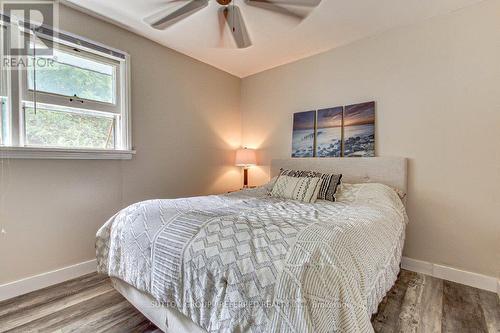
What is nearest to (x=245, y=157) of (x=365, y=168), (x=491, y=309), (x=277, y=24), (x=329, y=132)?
(x=329, y=132)

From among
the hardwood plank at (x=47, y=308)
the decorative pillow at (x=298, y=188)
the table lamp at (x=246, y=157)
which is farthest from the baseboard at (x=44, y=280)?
the table lamp at (x=246, y=157)

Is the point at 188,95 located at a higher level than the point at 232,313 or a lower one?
higher

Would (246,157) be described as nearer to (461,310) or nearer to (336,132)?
(336,132)

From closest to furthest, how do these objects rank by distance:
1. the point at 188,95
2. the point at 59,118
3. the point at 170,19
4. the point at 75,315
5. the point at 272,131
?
1. the point at 75,315
2. the point at 170,19
3. the point at 59,118
4. the point at 188,95
5. the point at 272,131

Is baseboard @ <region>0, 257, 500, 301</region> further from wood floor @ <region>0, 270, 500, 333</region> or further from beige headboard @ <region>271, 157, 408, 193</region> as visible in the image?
beige headboard @ <region>271, 157, 408, 193</region>

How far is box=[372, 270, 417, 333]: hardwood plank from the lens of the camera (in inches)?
61.6

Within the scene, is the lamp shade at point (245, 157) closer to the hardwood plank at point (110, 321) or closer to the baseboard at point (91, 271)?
the baseboard at point (91, 271)

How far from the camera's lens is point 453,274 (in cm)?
219

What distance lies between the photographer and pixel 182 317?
4.04 ft

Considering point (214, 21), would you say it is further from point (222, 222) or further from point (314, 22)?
point (222, 222)

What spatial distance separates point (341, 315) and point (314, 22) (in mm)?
2554

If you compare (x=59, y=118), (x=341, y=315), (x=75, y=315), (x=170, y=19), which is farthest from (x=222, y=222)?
(x=59, y=118)

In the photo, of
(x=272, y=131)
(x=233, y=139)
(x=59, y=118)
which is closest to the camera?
(x=59, y=118)

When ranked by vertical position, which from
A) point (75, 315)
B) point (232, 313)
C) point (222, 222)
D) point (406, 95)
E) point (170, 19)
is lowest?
point (75, 315)
